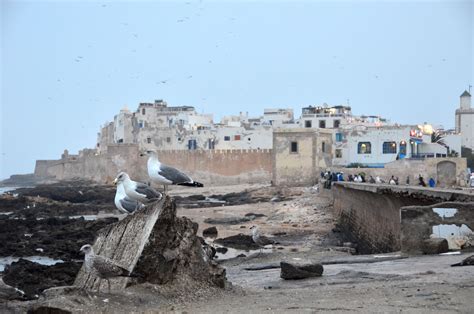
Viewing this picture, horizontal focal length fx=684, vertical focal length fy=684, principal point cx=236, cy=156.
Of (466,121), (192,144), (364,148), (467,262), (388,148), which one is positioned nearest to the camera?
(467,262)

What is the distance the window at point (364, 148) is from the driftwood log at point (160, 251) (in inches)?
1733

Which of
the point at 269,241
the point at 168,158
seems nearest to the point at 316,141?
the point at 168,158

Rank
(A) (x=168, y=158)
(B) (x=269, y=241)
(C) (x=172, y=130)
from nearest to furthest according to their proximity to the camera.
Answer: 1. (B) (x=269, y=241)
2. (A) (x=168, y=158)
3. (C) (x=172, y=130)

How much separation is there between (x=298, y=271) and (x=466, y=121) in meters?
66.0

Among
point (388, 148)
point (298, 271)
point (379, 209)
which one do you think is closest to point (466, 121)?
point (388, 148)

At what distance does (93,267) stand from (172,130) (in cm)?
6625

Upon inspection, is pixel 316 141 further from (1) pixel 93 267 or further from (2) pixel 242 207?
(1) pixel 93 267

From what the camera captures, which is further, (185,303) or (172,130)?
(172,130)

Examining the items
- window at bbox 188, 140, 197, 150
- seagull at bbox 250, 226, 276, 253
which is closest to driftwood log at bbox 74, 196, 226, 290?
seagull at bbox 250, 226, 276, 253

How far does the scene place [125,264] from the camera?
6.96 meters

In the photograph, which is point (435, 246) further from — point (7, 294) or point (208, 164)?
point (208, 164)

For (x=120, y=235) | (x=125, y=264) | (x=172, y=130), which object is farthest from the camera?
(x=172, y=130)

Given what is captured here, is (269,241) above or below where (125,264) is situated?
below

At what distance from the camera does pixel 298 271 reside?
863 centimetres
